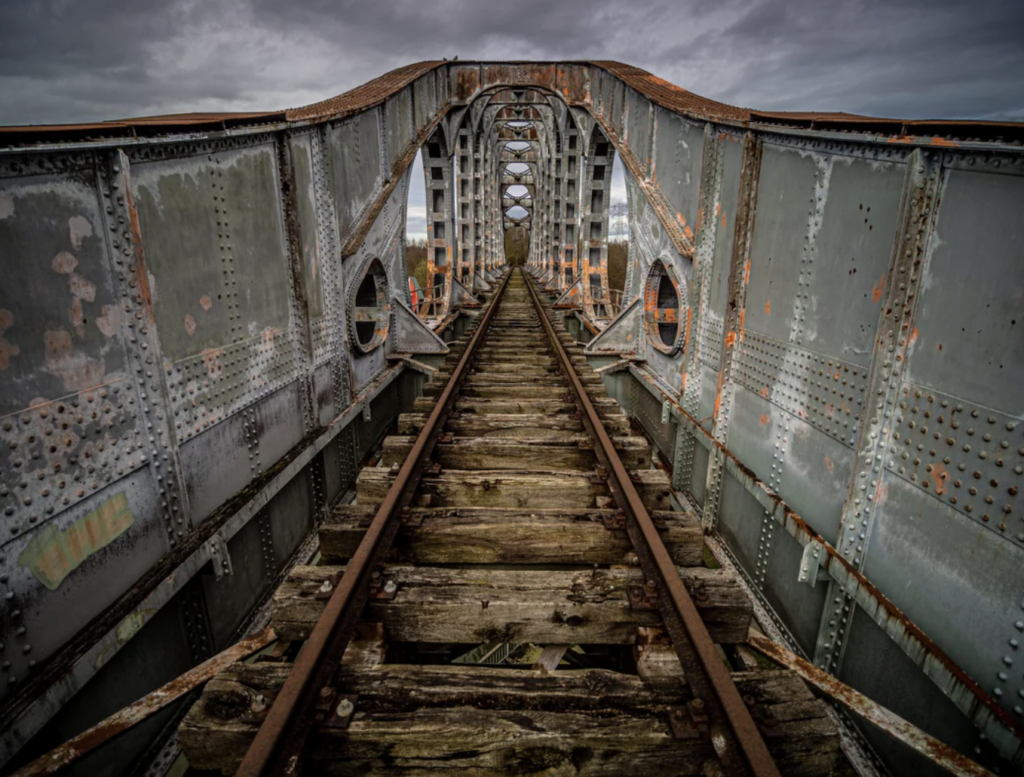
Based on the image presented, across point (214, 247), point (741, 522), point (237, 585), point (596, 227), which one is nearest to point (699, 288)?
point (741, 522)

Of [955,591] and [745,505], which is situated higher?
[955,591]

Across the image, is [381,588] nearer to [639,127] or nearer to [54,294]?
[54,294]

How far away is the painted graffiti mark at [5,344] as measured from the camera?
2615mm

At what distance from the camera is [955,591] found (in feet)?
9.28

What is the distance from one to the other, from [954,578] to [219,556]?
16.3ft

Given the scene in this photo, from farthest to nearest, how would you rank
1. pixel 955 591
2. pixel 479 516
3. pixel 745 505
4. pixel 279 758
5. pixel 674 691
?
pixel 745 505, pixel 479 516, pixel 955 591, pixel 674 691, pixel 279 758

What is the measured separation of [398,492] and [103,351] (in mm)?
2110

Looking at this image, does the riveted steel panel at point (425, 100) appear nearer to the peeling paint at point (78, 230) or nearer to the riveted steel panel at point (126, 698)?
the peeling paint at point (78, 230)

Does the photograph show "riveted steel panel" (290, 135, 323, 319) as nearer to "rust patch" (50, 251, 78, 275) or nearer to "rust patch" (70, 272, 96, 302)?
"rust patch" (70, 272, 96, 302)

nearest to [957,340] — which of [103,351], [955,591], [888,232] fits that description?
[888,232]

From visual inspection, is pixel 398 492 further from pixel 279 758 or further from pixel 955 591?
pixel 955 591

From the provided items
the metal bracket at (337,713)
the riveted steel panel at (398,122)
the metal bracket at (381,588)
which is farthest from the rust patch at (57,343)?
the riveted steel panel at (398,122)

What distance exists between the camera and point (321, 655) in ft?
7.82

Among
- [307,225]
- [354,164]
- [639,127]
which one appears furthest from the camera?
[639,127]
